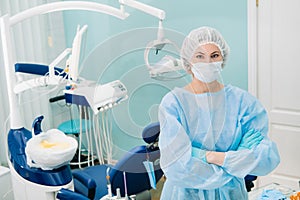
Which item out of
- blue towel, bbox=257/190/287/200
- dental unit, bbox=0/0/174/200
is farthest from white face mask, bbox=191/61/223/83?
blue towel, bbox=257/190/287/200

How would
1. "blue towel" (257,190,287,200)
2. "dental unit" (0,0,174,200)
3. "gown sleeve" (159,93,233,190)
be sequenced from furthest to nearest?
"dental unit" (0,0,174,200) → "blue towel" (257,190,287,200) → "gown sleeve" (159,93,233,190)

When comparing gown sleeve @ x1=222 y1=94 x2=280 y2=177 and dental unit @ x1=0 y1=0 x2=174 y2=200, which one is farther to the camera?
dental unit @ x1=0 y1=0 x2=174 y2=200

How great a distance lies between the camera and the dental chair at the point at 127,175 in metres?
1.40

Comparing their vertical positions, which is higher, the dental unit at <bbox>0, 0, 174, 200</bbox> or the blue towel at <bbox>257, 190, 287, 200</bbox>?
the dental unit at <bbox>0, 0, 174, 200</bbox>

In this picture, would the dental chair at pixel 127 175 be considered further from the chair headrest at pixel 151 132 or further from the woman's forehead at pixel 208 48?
the woman's forehead at pixel 208 48

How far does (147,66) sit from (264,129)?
46 centimetres

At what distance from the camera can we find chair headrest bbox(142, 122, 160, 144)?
140cm

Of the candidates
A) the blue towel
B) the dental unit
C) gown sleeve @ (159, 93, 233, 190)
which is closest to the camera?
gown sleeve @ (159, 93, 233, 190)

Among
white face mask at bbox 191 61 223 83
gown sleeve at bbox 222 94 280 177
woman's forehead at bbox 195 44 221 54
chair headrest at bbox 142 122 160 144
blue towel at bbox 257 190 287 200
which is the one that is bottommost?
blue towel at bbox 257 190 287 200

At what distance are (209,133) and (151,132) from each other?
200 mm

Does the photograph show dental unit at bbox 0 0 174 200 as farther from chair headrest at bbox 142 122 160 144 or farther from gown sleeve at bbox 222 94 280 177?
gown sleeve at bbox 222 94 280 177

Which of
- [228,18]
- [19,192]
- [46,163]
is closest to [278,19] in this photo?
[228,18]

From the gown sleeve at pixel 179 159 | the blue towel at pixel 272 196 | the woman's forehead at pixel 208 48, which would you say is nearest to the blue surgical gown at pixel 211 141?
the gown sleeve at pixel 179 159

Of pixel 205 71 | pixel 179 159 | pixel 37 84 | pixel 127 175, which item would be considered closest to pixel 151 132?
pixel 179 159
